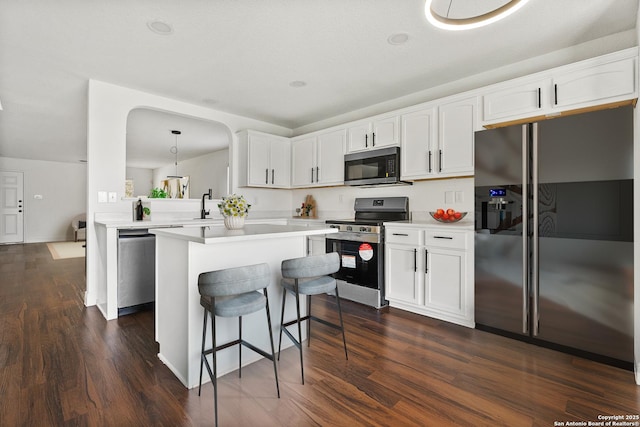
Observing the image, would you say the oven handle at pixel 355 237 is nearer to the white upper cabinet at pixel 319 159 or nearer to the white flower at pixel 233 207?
the white upper cabinet at pixel 319 159

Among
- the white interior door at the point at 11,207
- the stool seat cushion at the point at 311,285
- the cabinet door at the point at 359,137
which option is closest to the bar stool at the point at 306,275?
the stool seat cushion at the point at 311,285

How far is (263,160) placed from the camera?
15.4 ft

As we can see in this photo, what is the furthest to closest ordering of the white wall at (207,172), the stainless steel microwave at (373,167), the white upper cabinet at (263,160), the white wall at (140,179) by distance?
the white wall at (140,179) → the white wall at (207,172) → the white upper cabinet at (263,160) → the stainless steel microwave at (373,167)

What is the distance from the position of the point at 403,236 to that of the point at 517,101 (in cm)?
155

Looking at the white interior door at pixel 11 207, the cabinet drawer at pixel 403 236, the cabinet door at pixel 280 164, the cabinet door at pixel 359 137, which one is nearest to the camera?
the cabinet drawer at pixel 403 236

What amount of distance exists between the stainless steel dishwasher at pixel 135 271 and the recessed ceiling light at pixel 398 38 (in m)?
2.90

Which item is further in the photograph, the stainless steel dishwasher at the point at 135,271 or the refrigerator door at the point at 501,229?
the stainless steel dishwasher at the point at 135,271

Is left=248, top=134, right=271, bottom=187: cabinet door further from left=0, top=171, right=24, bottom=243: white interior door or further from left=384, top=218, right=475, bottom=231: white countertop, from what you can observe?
left=0, top=171, right=24, bottom=243: white interior door

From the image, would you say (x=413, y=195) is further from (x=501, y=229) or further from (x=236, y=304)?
(x=236, y=304)

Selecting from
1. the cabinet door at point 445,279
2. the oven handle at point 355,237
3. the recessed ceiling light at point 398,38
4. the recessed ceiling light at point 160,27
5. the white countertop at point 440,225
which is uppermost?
the recessed ceiling light at point 160,27

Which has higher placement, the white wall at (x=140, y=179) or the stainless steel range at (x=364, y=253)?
the white wall at (x=140, y=179)

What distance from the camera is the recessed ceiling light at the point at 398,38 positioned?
256 centimetres

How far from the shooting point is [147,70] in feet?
10.6

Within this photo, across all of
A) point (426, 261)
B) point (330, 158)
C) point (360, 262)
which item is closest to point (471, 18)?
point (426, 261)
